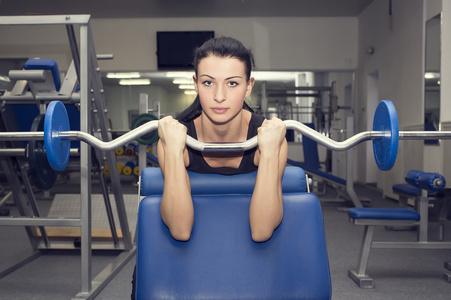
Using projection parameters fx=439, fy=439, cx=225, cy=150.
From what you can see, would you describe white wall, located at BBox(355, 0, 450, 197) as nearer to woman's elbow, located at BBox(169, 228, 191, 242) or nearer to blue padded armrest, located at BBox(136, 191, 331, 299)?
blue padded armrest, located at BBox(136, 191, 331, 299)

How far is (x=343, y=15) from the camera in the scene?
652 centimetres

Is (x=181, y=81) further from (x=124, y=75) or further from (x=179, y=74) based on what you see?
(x=124, y=75)

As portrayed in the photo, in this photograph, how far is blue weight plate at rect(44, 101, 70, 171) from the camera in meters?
1.02

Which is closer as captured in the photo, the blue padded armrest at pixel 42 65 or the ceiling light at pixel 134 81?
the blue padded armrest at pixel 42 65

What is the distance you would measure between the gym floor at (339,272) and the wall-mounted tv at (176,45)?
146 inches

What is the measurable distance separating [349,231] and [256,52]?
12.4ft

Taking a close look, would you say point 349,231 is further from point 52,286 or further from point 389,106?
point 389,106

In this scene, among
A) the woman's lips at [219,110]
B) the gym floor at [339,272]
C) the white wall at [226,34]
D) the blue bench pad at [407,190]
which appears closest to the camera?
the woman's lips at [219,110]

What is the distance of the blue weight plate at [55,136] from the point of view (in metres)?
1.02

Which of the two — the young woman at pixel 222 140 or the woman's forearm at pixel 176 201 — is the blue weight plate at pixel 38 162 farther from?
the woman's forearm at pixel 176 201

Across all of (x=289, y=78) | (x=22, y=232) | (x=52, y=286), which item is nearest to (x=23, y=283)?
(x=52, y=286)

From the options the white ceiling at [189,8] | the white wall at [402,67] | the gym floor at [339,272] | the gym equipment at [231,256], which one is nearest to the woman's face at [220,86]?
the gym equipment at [231,256]

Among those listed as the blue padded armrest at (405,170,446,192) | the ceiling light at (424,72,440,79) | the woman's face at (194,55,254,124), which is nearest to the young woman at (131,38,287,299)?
the woman's face at (194,55,254,124)

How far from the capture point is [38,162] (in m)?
1.93
